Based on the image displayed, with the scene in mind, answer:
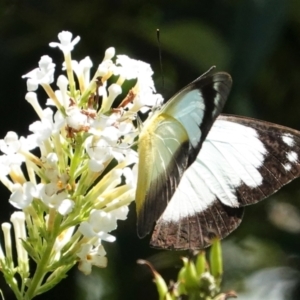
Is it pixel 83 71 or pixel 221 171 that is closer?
pixel 83 71

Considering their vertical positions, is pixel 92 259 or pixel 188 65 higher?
pixel 188 65

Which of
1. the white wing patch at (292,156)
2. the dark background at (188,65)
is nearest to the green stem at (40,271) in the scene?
the white wing patch at (292,156)

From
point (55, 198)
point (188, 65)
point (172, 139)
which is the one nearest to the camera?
point (55, 198)

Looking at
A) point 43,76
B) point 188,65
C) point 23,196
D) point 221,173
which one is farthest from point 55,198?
point 188,65

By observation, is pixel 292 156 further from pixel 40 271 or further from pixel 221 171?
pixel 40 271

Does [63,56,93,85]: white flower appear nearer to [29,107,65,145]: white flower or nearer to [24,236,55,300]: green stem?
[29,107,65,145]: white flower

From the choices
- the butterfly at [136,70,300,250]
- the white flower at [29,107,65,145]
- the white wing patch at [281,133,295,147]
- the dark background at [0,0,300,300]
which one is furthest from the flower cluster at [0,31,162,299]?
the dark background at [0,0,300,300]

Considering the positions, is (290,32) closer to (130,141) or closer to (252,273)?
(252,273)

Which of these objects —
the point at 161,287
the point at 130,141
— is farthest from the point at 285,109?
the point at 161,287
